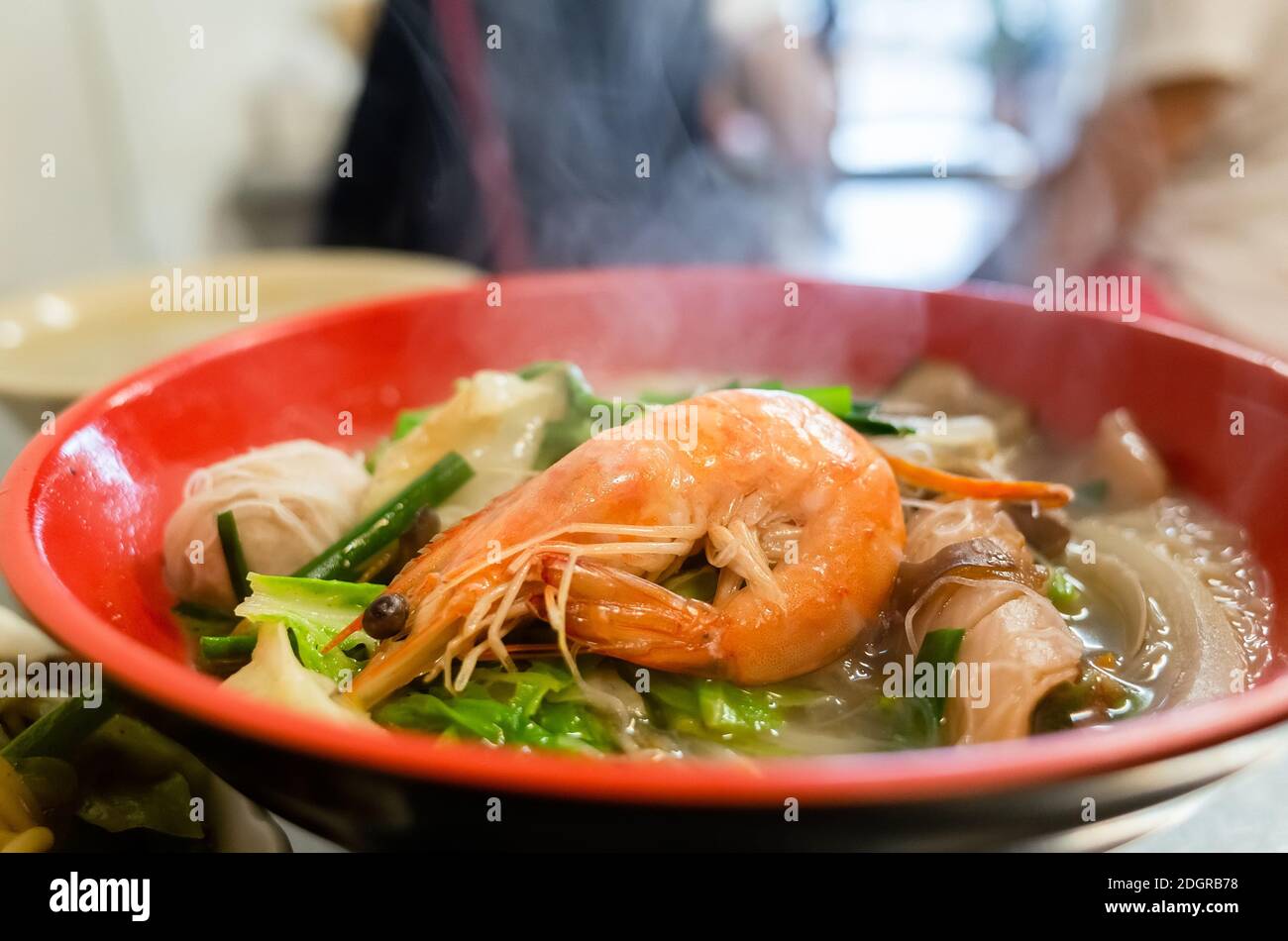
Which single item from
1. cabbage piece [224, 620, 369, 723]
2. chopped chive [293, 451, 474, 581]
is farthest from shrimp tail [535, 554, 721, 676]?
chopped chive [293, 451, 474, 581]

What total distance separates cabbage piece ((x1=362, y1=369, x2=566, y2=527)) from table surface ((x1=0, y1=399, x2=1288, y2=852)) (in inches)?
19.5

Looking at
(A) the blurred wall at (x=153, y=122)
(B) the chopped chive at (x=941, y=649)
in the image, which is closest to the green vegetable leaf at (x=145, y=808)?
(B) the chopped chive at (x=941, y=649)

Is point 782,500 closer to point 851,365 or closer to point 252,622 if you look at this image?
point 252,622

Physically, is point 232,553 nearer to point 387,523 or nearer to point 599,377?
point 387,523

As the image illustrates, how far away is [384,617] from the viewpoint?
1046 mm

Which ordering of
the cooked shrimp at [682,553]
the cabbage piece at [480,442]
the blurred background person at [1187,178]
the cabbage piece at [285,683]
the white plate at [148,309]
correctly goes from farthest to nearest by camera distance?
1. the blurred background person at [1187,178]
2. the white plate at [148,309]
3. the cabbage piece at [480,442]
4. the cooked shrimp at [682,553]
5. the cabbage piece at [285,683]

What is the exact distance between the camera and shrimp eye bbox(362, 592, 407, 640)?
1047 millimetres

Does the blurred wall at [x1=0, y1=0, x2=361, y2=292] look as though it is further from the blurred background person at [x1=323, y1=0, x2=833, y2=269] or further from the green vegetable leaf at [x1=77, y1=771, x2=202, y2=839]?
the green vegetable leaf at [x1=77, y1=771, x2=202, y2=839]

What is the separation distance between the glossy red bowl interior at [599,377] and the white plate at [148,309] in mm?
384

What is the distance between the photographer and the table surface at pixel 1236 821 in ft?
4.04

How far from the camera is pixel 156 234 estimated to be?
5285 millimetres

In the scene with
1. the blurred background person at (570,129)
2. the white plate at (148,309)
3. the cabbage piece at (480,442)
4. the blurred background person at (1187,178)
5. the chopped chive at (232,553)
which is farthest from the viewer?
the blurred background person at (570,129)

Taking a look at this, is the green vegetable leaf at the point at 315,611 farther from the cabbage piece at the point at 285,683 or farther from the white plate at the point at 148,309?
the white plate at the point at 148,309
